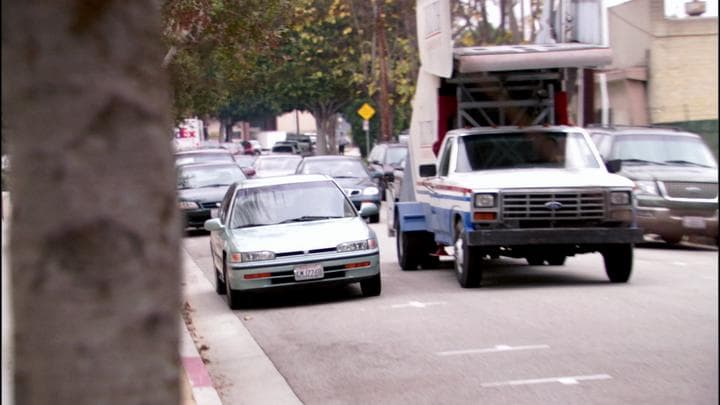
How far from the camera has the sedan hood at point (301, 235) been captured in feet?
43.6

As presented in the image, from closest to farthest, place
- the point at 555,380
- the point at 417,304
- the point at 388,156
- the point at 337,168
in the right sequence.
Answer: the point at 555,380 < the point at 417,304 < the point at 337,168 < the point at 388,156

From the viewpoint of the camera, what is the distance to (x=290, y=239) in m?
13.4

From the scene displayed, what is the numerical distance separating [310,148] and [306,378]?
62.3 meters

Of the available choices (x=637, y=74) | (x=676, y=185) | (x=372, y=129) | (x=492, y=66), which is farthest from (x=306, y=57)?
(x=492, y=66)

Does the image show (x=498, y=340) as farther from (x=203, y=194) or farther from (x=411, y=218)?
(x=203, y=194)

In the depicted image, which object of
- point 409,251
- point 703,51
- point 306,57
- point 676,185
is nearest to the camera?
point 409,251

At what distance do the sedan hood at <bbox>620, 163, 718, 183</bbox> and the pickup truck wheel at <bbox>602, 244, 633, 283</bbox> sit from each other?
5.52 metres

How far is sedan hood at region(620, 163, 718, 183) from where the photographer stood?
19.4 metres

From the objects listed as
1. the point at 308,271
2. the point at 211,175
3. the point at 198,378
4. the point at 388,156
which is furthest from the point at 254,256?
the point at 388,156

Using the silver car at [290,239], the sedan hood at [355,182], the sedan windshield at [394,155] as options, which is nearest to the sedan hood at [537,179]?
the silver car at [290,239]

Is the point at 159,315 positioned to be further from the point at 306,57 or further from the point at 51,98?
the point at 306,57

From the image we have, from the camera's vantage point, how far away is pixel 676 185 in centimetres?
1944

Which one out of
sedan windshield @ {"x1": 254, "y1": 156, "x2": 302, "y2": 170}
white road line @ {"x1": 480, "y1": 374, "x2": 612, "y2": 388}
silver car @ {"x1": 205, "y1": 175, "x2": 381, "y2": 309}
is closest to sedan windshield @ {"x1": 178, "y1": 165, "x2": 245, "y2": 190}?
sedan windshield @ {"x1": 254, "y1": 156, "x2": 302, "y2": 170}

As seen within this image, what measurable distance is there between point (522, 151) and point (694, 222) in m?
5.72
